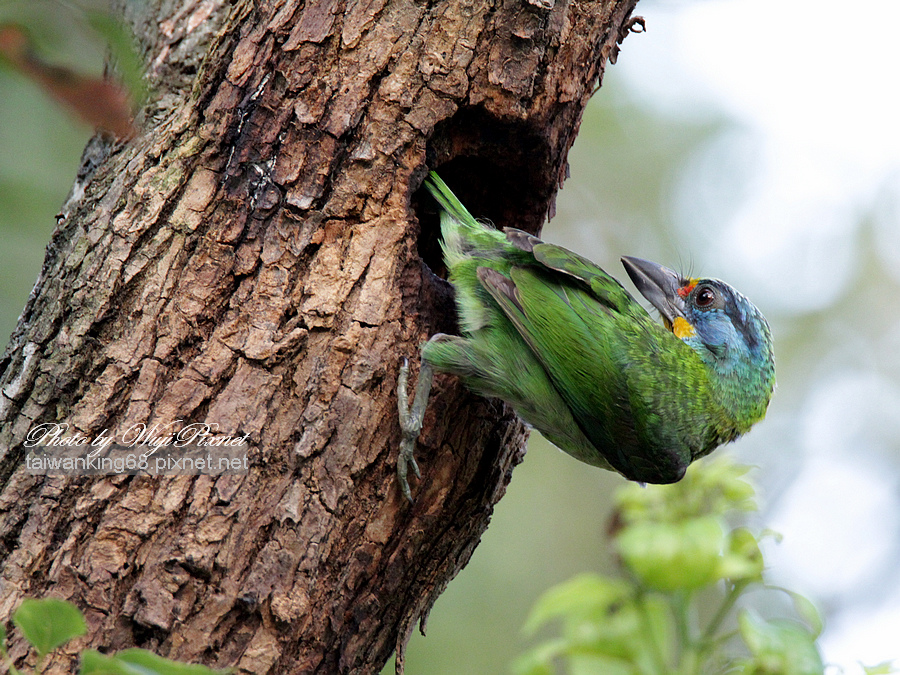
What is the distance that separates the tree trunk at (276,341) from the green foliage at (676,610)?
1.48ft

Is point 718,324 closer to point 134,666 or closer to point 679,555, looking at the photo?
point 679,555

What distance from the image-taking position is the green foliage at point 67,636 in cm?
97

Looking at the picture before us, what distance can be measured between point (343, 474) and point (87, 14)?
61.0 inches

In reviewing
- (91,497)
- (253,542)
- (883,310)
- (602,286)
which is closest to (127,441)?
(91,497)

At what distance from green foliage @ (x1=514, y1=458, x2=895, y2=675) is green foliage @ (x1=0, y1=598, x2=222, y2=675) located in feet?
4.68

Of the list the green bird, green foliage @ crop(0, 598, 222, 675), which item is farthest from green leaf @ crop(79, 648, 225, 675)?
the green bird

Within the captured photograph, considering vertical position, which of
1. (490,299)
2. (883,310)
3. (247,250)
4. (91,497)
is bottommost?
(91,497)

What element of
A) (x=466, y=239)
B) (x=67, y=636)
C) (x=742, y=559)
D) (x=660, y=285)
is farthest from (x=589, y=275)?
(x=67, y=636)

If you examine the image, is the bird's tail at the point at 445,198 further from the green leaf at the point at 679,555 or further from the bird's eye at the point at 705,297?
the green leaf at the point at 679,555

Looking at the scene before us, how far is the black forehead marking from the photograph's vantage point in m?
3.19

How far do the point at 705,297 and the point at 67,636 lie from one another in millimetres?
2927

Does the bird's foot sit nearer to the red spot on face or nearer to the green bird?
the green bird

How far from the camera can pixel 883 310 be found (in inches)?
348

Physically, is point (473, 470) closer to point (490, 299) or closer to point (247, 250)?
point (490, 299)
